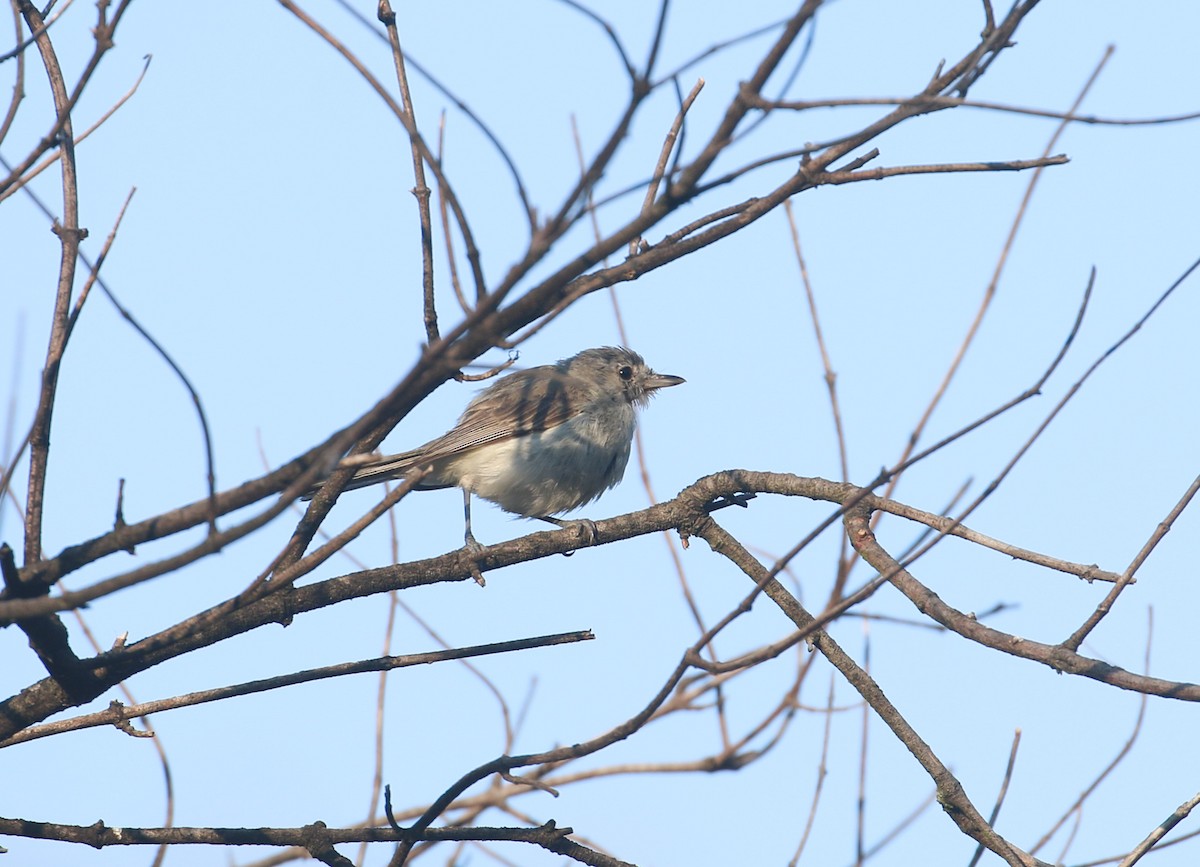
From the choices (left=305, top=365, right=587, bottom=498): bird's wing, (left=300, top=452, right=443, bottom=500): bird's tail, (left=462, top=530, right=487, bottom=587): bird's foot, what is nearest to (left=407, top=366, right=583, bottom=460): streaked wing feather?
(left=305, top=365, right=587, bottom=498): bird's wing

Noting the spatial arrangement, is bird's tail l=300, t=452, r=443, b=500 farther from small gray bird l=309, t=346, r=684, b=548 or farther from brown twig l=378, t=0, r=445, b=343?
brown twig l=378, t=0, r=445, b=343

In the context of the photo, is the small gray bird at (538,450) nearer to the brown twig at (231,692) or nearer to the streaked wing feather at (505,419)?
the streaked wing feather at (505,419)

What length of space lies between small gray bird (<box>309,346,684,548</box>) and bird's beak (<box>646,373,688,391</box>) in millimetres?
474

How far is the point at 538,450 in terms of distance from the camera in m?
7.20

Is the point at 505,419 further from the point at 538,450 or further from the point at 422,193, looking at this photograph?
the point at 422,193

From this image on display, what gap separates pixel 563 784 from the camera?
468 cm

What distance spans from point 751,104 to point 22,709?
256 cm

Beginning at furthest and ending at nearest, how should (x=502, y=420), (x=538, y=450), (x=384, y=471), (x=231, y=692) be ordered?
(x=502, y=420), (x=538, y=450), (x=384, y=471), (x=231, y=692)

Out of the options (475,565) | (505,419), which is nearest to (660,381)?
(505,419)

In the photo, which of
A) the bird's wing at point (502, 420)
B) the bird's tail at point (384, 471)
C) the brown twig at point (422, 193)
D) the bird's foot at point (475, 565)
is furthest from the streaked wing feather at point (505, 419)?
the brown twig at point (422, 193)

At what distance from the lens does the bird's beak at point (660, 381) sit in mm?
8188

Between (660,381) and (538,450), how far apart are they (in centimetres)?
136

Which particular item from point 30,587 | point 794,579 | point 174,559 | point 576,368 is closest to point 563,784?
point 794,579

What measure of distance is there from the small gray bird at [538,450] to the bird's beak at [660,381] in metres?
0.47
